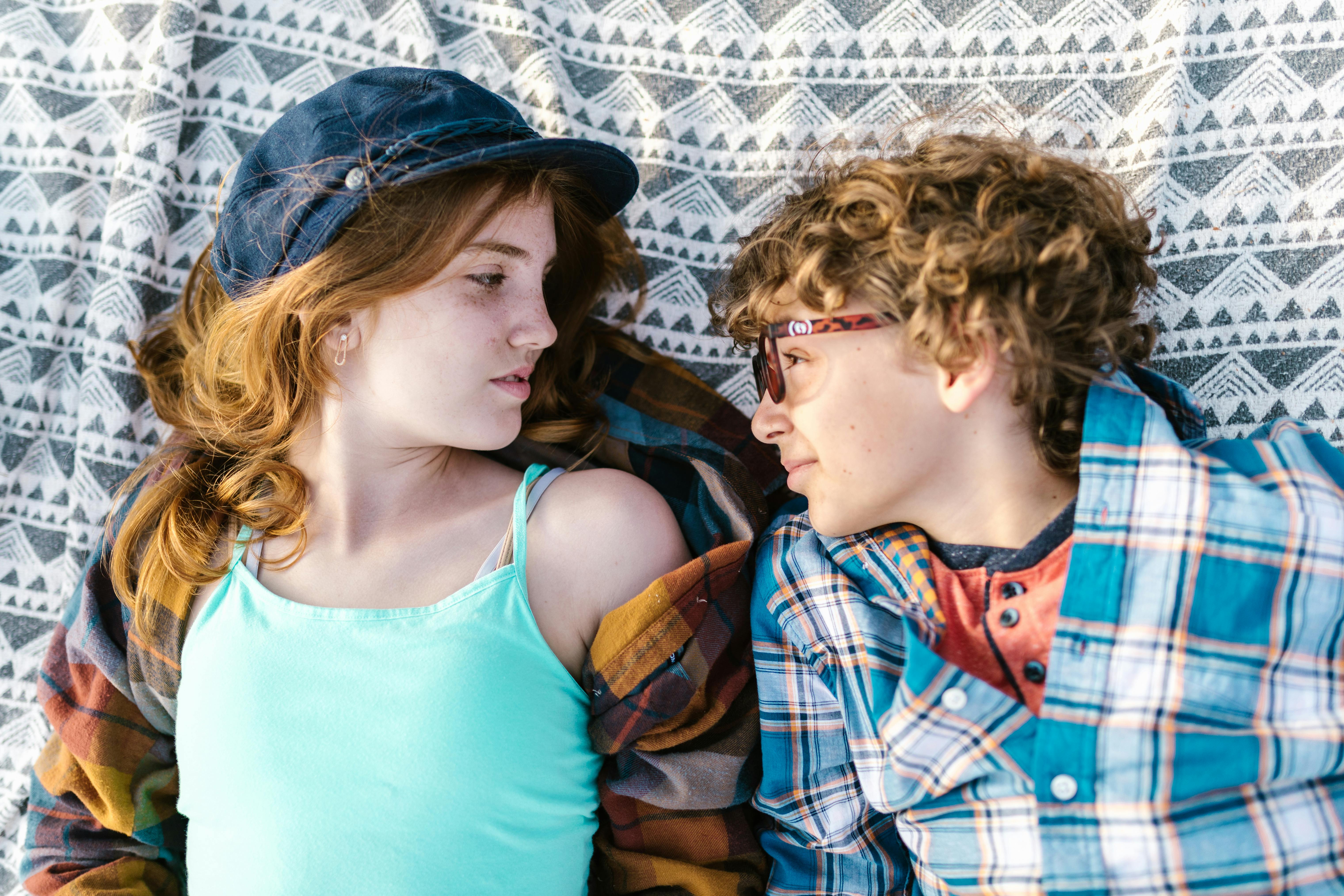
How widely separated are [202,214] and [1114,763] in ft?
7.01

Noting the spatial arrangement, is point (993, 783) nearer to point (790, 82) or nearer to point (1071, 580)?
point (1071, 580)

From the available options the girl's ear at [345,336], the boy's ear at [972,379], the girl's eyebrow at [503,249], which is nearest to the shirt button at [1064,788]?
the boy's ear at [972,379]

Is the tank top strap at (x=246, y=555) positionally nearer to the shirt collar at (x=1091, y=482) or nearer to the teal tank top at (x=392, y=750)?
the teal tank top at (x=392, y=750)

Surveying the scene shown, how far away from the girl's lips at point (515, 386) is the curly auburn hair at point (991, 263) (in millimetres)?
431

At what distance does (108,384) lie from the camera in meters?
1.98

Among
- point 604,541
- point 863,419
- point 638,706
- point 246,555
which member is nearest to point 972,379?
point 863,419

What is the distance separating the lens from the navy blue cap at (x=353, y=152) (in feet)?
4.64

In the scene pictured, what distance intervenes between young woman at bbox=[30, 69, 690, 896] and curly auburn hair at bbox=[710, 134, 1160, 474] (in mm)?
440

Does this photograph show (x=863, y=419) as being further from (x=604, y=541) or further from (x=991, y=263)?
(x=604, y=541)

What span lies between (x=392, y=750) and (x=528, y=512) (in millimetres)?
459

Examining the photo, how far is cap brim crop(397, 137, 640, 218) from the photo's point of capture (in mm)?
1396

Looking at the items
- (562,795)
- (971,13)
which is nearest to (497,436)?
(562,795)

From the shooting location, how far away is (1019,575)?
1.44 m

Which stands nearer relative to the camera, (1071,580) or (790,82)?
(1071,580)
